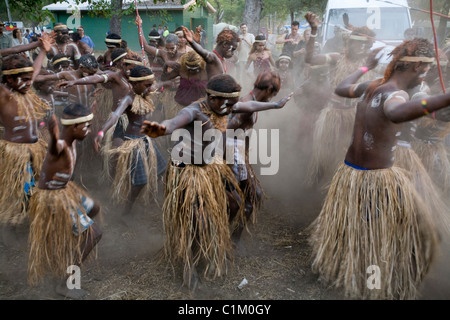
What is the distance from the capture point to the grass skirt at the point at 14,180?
334 cm

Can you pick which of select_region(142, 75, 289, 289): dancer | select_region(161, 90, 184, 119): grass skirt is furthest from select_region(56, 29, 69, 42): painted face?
select_region(142, 75, 289, 289): dancer

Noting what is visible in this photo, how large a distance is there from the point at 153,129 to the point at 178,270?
4.30ft

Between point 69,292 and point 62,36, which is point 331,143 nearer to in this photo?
point 69,292

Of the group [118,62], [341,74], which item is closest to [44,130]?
[118,62]

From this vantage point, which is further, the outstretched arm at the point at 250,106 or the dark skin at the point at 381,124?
the outstretched arm at the point at 250,106

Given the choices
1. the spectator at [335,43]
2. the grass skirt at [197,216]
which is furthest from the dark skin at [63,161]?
the spectator at [335,43]

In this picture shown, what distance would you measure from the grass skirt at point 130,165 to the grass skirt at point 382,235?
2.10 meters

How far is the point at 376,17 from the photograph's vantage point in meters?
7.76

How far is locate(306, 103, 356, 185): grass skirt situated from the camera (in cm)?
469

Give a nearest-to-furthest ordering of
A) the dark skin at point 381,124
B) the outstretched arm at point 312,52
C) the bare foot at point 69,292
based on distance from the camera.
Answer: the dark skin at point 381,124, the bare foot at point 69,292, the outstretched arm at point 312,52

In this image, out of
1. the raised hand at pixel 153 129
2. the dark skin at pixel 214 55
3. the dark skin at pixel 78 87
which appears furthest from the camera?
the dark skin at pixel 78 87

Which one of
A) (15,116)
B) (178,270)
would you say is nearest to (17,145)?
(15,116)

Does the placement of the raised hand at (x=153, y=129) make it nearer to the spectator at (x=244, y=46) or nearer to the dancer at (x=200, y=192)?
the dancer at (x=200, y=192)
